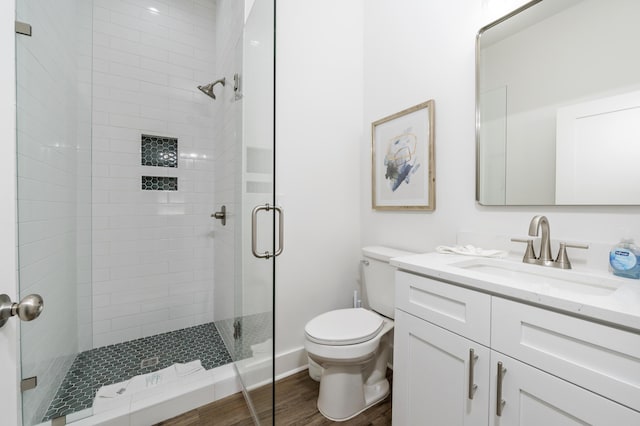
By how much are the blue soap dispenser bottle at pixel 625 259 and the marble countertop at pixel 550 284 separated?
0.10 ft

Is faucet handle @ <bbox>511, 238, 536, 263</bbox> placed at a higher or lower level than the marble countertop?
higher

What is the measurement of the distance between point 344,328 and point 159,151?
208 centimetres

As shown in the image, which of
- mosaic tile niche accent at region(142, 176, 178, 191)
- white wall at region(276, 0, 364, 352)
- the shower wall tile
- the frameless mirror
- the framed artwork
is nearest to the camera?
the frameless mirror

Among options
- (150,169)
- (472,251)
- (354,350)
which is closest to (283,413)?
(354,350)

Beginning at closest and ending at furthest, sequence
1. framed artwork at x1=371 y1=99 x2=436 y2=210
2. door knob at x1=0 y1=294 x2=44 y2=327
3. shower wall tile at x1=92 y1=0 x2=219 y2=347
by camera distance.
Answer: door knob at x1=0 y1=294 x2=44 y2=327
framed artwork at x1=371 y1=99 x2=436 y2=210
shower wall tile at x1=92 y1=0 x2=219 y2=347

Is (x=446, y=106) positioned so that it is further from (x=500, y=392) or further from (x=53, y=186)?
(x=53, y=186)

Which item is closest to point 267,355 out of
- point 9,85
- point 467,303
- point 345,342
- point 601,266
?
point 345,342

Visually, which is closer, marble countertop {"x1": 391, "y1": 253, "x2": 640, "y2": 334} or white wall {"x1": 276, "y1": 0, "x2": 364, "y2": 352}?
marble countertop {"x1": 391, "y1": 253, "x2": 640, "y2": 334}

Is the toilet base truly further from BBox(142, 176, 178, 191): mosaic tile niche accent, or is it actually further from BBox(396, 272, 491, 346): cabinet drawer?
BBox(142, 176, 178, 191): mosaic tile niche accent

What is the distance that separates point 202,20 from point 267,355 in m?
2.83

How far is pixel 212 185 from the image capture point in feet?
8.17

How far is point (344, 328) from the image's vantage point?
4.72 ft

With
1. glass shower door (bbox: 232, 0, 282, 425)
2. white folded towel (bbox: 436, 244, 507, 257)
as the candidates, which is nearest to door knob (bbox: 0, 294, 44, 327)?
glass shower door (bbox: 232, 0, 282, 425)

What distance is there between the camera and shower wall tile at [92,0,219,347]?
81.8 inches
